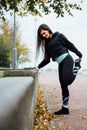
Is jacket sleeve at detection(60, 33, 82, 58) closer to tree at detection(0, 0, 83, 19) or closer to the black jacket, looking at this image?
the black jacket

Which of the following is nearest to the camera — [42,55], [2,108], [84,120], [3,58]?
[2,108]

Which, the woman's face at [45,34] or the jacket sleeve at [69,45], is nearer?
the woman's face at [45,34]

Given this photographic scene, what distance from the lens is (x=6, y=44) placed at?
68.3m

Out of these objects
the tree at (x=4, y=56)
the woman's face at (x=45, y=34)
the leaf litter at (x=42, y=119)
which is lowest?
the tree at (x=4, y=56)

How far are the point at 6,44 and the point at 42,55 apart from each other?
5909 cm

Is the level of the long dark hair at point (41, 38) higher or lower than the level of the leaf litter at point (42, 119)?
higher

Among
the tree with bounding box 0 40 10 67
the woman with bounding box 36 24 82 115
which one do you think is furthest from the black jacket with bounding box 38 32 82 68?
the tree with bounding box 0 40 10 67

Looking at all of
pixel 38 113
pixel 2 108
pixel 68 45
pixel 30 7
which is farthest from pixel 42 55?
pixel 30 7

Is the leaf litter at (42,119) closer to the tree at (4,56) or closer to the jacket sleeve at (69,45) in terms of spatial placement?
the jacket sleeve at (69,45)

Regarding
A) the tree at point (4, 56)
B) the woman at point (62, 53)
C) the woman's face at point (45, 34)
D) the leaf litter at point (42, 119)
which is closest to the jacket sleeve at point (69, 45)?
the woman at point (62, 53)

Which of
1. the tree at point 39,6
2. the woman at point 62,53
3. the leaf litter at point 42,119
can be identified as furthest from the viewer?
the tree at point 39,6

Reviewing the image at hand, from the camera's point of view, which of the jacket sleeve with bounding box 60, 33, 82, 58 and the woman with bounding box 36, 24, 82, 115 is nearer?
→ the woman with bounding box 36, 24, 82, 115

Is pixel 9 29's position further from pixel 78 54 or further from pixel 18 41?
pixel 78 54

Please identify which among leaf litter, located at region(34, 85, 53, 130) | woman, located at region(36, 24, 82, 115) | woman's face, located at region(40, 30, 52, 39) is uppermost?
woman's face, located at region(40, 30, 52, 39)
